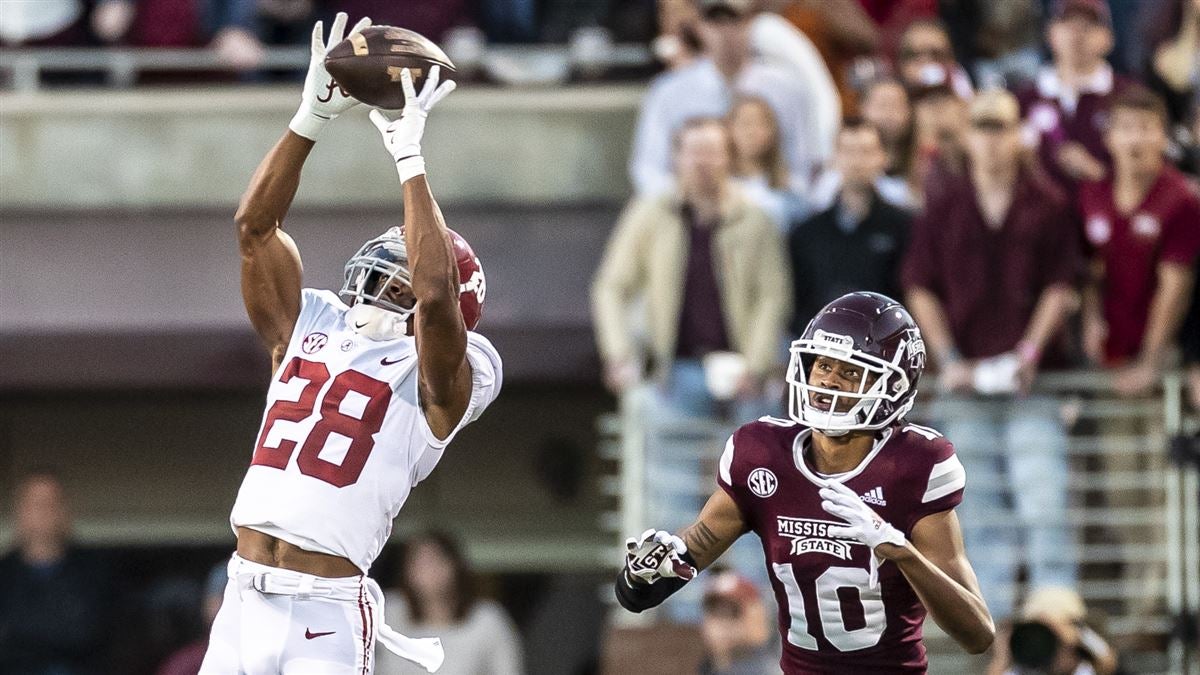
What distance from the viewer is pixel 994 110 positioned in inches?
339

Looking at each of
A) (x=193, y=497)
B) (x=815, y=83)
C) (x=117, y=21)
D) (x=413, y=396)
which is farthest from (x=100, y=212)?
(x=413, y=396)

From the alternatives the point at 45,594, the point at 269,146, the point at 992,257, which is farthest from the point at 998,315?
the point at 45,594

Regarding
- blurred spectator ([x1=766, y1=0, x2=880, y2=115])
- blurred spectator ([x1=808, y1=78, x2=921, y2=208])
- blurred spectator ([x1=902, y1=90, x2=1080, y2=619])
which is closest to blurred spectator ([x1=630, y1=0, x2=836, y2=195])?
blurred spectator ([x1=808, y1=78, x2=921, y2=208])

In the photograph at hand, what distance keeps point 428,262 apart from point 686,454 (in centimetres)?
364

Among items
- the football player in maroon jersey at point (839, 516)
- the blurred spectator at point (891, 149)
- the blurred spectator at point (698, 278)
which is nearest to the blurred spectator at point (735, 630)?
the blurred spectator at point (698, 278)

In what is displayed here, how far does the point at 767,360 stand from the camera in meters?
8.95

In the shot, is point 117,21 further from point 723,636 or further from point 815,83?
point 723,636

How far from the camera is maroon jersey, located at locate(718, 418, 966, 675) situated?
5.55 m

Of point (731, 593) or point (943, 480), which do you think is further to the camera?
point (731, 593)

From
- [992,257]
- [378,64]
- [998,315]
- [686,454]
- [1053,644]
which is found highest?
[378,64]

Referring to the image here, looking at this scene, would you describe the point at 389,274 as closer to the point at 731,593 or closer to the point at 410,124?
the point at 410,124

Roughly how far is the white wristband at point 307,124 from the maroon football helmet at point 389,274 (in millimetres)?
373

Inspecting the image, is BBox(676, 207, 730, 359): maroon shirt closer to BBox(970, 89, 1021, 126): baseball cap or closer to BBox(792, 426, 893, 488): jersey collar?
BBox(970, 89, 1021, 126): baseball cap

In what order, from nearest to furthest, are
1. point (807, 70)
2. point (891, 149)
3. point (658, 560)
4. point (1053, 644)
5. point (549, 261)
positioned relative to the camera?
point (658, 560)
point (1053, 644)
point (891, 149)
point (807, 70)
point (549, 261)
